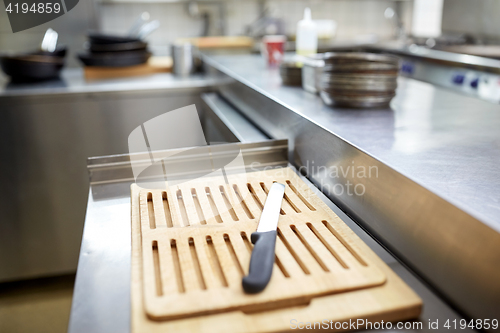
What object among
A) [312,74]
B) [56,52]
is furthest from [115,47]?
[312,74]

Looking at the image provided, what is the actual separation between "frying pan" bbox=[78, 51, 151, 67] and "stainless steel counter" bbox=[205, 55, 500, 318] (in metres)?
1.31

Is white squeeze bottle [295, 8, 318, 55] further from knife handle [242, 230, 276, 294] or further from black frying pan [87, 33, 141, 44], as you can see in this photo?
knife handle [242, 230, 276, 294]

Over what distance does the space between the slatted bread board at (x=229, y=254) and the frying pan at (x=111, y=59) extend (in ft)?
5.46

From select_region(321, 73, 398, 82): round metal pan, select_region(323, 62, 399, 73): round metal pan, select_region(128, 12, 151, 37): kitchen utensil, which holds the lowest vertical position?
select_region(321, 73, 398, 82): round metal pan

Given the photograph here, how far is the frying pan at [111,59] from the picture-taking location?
230cm

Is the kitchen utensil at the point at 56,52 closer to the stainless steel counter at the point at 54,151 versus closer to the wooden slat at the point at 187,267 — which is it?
the stainless steel counter at the point at 54,151

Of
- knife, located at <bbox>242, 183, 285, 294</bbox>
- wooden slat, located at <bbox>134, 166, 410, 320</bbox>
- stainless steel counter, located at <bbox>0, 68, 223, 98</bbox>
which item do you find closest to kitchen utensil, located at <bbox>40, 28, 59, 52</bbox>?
stainless steel counter, located at <bbox>0, 68, 223, 98</bbox>

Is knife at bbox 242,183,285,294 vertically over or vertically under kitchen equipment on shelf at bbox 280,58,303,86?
under

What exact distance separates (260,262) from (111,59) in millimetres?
2040

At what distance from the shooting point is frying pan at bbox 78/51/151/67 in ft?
7.55

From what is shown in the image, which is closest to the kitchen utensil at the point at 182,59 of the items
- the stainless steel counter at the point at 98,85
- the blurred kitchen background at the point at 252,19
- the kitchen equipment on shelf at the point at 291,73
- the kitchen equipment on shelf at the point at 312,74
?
the stainless steel counter at the point at 98,85

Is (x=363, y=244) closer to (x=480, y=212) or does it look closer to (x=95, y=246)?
(x=480, y=212)

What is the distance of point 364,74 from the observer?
1069mm

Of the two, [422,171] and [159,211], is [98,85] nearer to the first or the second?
[159,211]
